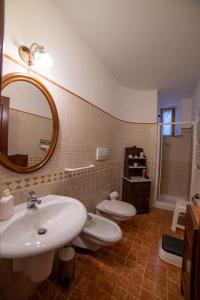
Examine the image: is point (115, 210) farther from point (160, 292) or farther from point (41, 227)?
point (41, 227)

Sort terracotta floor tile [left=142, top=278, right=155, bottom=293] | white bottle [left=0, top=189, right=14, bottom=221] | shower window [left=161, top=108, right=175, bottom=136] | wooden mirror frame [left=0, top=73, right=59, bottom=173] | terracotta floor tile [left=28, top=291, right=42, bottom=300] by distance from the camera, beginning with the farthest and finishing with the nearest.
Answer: shower window [left=161, top=108, right=175, bottom=136], terracotta floor tile [left=142, top=278, right=155, bottom=293], terracotta floor tile [left=28, top=291, right=42, bottom=300], wooden mirror frame [left=0, top=73, right=59, bottom=173], white bottle [left=0, top=189, right=14, bottom=221]

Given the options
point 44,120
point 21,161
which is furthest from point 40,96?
point 21,161

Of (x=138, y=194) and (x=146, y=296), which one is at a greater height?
(x=138, y=194)

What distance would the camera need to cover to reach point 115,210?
6.30 feet

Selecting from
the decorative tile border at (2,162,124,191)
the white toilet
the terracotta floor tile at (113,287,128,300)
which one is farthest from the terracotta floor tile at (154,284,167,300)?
the decorative tile border at (2,162,124,191)

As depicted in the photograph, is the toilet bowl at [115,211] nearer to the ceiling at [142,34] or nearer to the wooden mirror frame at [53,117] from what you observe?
the wooden mirror frame at [53,117]

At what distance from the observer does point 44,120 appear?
1265mm

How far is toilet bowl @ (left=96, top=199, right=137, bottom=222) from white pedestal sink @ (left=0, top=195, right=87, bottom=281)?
92cm

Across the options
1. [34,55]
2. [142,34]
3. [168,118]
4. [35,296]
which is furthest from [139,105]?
[35,296]

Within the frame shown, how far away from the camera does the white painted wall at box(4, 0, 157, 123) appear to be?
1.02 metres

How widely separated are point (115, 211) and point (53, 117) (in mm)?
1390

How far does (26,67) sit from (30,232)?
3.85 feet

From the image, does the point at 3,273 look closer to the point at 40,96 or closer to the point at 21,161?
the point at 21,161

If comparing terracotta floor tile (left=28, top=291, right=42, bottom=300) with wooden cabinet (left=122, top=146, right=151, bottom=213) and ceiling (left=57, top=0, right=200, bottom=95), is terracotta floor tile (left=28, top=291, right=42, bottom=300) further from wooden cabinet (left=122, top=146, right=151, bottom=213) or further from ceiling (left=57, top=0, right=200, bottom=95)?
ceiling (left=57, top=0, right=200, bottom=95)
